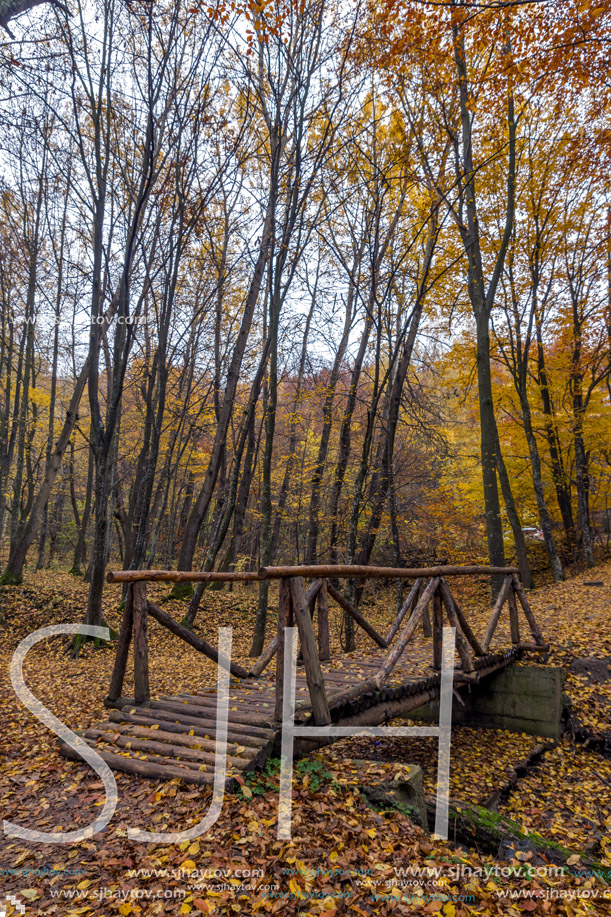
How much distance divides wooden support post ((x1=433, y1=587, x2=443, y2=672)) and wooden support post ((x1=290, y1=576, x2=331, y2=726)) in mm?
2001

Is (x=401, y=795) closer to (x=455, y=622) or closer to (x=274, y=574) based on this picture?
(x=274, y=574)

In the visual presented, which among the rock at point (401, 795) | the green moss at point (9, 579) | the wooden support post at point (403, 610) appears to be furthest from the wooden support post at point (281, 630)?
the green moss at point (9, 579)

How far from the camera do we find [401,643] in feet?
15.6

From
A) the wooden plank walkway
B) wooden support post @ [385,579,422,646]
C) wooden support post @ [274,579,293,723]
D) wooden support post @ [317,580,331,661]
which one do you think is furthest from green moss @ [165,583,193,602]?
wooden support post @ [274,579,293,723]

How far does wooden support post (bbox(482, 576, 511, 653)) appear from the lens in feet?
22.6

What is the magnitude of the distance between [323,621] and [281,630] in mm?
1712

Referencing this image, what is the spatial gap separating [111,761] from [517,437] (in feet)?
45.2

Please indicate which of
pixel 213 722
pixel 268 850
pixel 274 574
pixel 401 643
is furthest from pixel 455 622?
pixel 268 850

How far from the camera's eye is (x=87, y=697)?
610 centimetres

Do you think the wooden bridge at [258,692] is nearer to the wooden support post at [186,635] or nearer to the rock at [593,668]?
the wooden support post at [186,635]

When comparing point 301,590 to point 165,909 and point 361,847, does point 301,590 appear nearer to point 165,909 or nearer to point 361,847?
point 361,847

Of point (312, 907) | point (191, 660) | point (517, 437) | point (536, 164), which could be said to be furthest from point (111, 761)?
point (536, 164)

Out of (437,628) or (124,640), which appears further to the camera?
(437,628)

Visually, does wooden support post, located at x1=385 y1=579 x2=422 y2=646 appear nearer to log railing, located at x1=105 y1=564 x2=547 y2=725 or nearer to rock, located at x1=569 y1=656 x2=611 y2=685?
log railing, located at x1=105 y1=564 x2=547 y2=725
